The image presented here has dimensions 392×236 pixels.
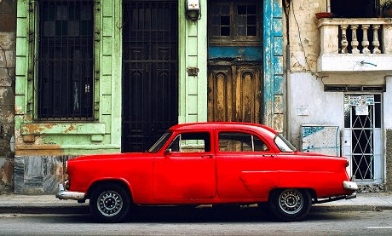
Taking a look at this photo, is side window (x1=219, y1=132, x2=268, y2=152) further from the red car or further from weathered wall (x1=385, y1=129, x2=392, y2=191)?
weathered wall (x1=385, y1=129, x2=392, y2=191)

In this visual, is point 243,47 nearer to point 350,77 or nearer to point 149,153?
point 350,77

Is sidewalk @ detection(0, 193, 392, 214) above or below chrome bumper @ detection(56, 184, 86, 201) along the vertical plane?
below

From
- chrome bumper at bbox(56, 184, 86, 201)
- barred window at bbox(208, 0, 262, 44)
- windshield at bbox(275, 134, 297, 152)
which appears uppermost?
barred window at bbox(208, 0, 262, 44)

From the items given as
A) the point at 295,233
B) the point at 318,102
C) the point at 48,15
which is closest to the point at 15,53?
the point at 48,15

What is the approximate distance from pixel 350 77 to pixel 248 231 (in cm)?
651

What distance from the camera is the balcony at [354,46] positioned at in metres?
14.2

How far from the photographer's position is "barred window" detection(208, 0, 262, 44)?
15062 millimetres

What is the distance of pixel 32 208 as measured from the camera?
12.0 metres

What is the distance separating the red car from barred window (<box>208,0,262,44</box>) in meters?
5.00

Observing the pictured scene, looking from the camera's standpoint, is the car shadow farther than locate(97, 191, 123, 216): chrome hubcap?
Yes

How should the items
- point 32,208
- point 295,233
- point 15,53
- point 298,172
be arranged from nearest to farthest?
1. point 295,233
2. point 298,172
3. point 32,208
4. point 15,53

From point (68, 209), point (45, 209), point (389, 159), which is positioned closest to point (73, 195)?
point (68, 209)

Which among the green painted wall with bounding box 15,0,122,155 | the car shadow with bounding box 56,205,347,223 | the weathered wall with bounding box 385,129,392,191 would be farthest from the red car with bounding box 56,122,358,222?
the weathered wall with bounding box 385,129,392,191

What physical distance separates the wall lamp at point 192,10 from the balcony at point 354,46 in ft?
9.52
